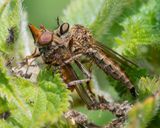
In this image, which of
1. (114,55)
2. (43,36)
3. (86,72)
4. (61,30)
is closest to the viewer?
(43,36)

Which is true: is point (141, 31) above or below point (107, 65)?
above

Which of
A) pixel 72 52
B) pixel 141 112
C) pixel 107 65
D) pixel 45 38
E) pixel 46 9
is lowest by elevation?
pixel 141 112

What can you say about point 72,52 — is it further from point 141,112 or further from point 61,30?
point 141,112

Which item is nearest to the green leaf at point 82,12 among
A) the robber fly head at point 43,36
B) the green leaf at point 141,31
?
the green leaf at point 141,31

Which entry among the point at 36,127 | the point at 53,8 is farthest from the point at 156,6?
the point at 53,8

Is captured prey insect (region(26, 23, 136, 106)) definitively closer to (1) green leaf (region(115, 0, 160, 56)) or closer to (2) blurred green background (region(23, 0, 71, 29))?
(1) green leaf (region(115, 0, 160, 56))

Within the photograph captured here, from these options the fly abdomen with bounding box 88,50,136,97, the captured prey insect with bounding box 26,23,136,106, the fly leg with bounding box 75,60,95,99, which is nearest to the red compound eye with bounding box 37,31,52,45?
the captured prey insect with bounding box 26,23,136,106

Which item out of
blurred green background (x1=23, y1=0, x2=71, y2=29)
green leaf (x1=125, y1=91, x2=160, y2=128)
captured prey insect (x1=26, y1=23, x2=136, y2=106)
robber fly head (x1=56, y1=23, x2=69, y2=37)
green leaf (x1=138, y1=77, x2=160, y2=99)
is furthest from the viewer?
blurred green background (x1=23, y1=0, x2=71, y2=29)

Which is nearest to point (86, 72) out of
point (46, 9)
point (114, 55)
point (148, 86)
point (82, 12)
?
point (114, 55)
